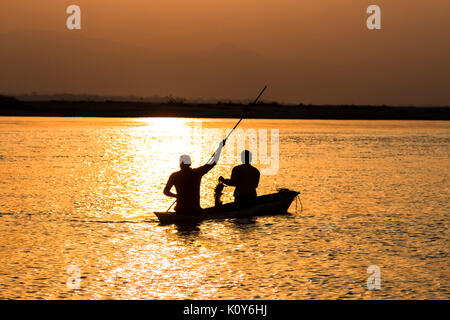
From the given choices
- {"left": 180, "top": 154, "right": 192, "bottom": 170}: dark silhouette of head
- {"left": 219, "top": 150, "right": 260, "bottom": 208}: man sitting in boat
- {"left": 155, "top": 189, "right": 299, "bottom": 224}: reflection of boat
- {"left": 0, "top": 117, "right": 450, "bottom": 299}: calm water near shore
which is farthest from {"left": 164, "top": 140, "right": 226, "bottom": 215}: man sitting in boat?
{"left": 219, "top": 150, "right": 260, "bottom": 208}: man sitting in boat

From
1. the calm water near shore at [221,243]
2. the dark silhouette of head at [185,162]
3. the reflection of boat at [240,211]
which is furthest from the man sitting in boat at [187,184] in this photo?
the calm water near shore at [221,243]

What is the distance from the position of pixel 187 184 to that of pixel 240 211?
2571 mm

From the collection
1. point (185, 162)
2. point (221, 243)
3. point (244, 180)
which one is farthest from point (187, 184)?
point (244, 180)

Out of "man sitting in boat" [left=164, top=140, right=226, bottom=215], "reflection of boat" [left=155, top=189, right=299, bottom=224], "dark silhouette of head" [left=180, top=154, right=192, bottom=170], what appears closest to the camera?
"dark silhouette of head" [left=180, top=154, right=192, bottom=170]

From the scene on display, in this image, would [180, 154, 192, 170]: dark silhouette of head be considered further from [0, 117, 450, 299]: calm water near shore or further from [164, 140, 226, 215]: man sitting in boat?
[0, 117, 450, 299]: calm water near shore

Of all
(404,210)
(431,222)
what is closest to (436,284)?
(431,222)

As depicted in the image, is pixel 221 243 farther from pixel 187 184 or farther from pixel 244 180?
pixel 244 180

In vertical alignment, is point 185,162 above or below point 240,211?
above

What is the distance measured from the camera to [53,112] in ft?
611

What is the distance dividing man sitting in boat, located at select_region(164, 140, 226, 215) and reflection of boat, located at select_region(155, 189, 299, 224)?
0.23 m

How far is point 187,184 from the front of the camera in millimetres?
17156

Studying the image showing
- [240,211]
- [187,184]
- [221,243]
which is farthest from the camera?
[240,211]

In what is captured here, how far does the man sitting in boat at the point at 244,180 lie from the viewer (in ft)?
62.3

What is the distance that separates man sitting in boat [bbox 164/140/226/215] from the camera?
16906mm
